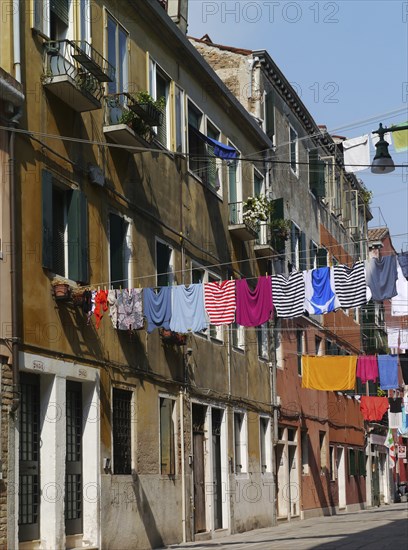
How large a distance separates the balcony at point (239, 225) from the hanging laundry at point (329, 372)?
5.60m

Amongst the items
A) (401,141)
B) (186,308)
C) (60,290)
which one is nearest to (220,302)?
(186,308)

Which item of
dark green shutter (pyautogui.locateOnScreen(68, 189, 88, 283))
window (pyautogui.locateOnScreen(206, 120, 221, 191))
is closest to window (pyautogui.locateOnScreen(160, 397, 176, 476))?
dark green shutter (pyautogui.locateOnScreen(68, 189, 88, 283))

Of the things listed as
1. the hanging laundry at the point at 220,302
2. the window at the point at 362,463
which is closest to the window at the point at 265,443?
the hanging laundry at the point at 220,302

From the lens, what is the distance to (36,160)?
16.7m

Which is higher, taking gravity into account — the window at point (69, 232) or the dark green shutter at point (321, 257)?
the dark green shutter at point (321, 257)

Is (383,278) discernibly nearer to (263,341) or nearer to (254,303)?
(254,303)

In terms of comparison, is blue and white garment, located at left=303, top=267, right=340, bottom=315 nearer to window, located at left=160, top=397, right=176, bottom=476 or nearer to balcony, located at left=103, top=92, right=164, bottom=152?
balcony, located at left=103, top=92, right=164, bottom=152

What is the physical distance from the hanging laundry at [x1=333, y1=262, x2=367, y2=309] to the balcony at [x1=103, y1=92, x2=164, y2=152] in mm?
4409

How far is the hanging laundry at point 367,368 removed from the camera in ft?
105

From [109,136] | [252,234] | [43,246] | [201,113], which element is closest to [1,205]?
[43,246]

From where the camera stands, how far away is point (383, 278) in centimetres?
1906

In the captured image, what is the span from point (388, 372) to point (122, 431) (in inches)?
558

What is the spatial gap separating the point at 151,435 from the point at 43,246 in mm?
5672

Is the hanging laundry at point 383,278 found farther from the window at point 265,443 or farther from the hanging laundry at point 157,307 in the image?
the window at point 265,443
